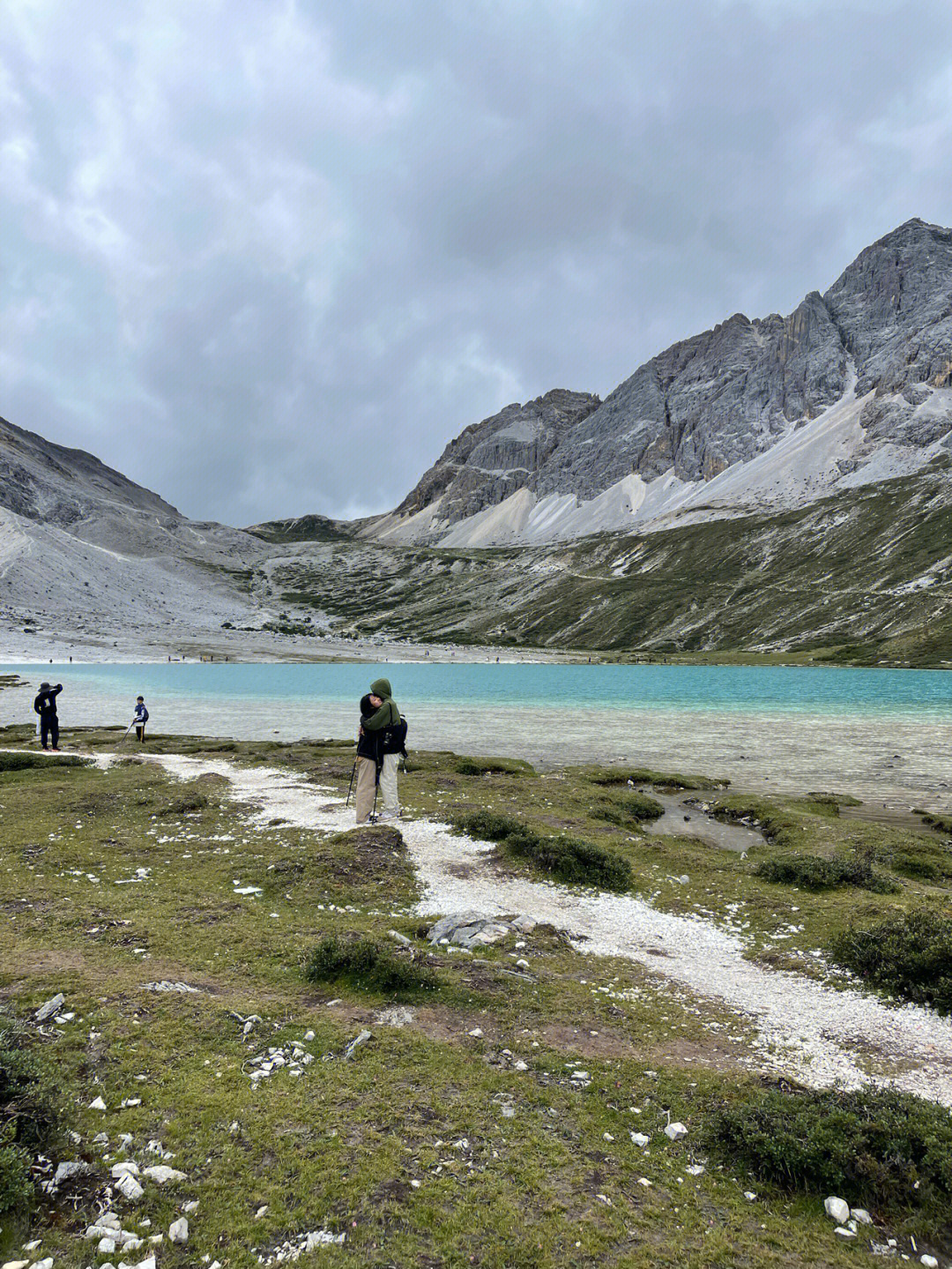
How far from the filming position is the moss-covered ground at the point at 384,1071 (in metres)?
5.60

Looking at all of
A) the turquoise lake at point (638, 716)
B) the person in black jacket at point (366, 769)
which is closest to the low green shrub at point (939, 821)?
the turquoise lake at point (638, 716)

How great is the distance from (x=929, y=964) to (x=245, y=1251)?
1008cm

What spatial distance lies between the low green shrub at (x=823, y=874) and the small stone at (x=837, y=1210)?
10.6 metres

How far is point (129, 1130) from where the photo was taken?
21.6 ft

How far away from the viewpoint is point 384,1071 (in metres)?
7.81

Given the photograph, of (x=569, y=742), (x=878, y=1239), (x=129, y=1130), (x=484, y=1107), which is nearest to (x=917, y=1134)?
(x=878, y=1239)

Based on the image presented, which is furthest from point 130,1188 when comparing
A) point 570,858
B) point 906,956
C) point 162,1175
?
point 570,858

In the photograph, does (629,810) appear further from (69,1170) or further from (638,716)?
(638,716)

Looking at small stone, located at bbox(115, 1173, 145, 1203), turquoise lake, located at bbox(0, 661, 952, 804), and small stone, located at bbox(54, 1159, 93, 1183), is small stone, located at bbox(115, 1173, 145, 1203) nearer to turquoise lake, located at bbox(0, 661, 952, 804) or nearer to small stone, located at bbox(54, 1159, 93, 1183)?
small stone, located at bbox(54, 1159, 93, 1183)

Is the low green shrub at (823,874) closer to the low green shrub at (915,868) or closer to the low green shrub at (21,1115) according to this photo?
the low green shrub at (915,868)

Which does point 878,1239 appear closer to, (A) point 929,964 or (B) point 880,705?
(A) point 929,964

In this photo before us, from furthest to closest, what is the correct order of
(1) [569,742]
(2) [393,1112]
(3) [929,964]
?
(1) [569,742] < (3) [929,964] < (2) [393,1112]

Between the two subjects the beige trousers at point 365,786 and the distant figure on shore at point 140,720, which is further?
the distant figure on shore at point 140,720

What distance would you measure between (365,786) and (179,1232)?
14.8 m
